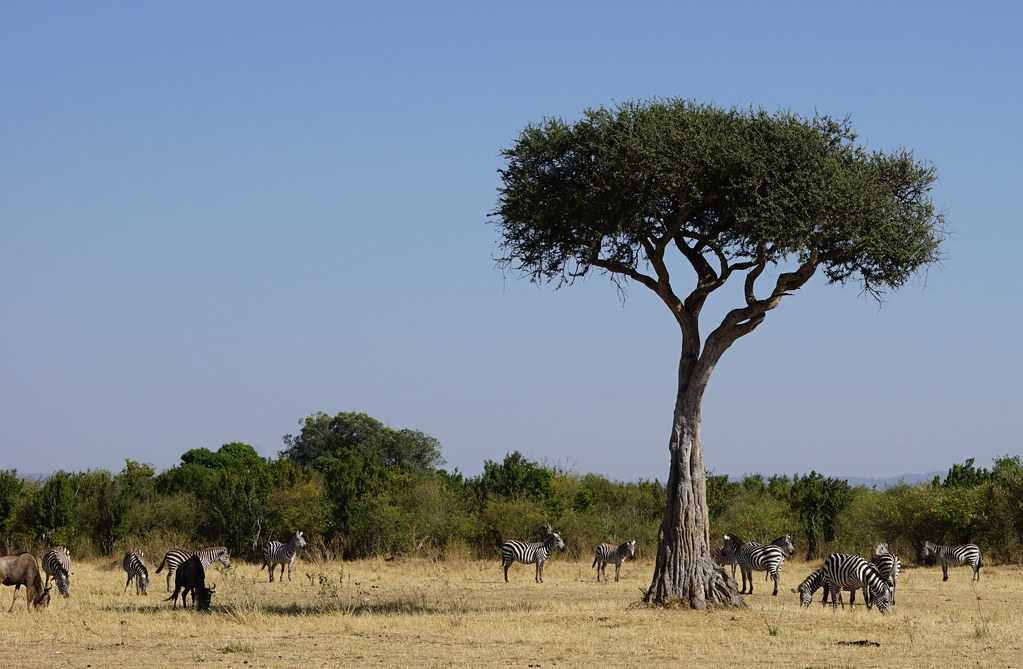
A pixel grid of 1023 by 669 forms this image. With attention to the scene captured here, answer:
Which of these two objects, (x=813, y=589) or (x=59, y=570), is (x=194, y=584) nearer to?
(x=59, y=570)

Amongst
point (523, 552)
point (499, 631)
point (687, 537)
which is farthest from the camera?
point (523, 552)

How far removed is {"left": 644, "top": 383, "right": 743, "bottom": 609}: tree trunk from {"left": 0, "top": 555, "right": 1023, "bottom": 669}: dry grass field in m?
0.47

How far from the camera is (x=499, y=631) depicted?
52.1 feet

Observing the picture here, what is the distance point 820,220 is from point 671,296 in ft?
9.40

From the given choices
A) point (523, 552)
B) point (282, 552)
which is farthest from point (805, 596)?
point (282, 552)

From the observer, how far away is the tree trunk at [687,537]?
1855 cm

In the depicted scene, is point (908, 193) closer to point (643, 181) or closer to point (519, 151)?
point (643, 181)

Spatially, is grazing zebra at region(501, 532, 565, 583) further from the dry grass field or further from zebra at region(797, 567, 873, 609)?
zebra at region(797, 567, 873, 609)

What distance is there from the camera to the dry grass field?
13469mm

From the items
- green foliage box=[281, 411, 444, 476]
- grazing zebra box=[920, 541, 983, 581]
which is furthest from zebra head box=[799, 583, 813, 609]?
green foliage box=[281, 411, 444, 476]

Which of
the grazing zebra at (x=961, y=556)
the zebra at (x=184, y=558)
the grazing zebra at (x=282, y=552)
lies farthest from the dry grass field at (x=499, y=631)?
the grazing zebra at (x=961, y=556)

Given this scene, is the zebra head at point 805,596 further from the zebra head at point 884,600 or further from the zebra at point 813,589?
the zebra head at point 884,600

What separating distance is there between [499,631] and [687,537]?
4.29 metres

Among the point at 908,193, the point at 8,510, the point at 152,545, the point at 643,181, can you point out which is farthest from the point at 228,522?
the point at 908,193
